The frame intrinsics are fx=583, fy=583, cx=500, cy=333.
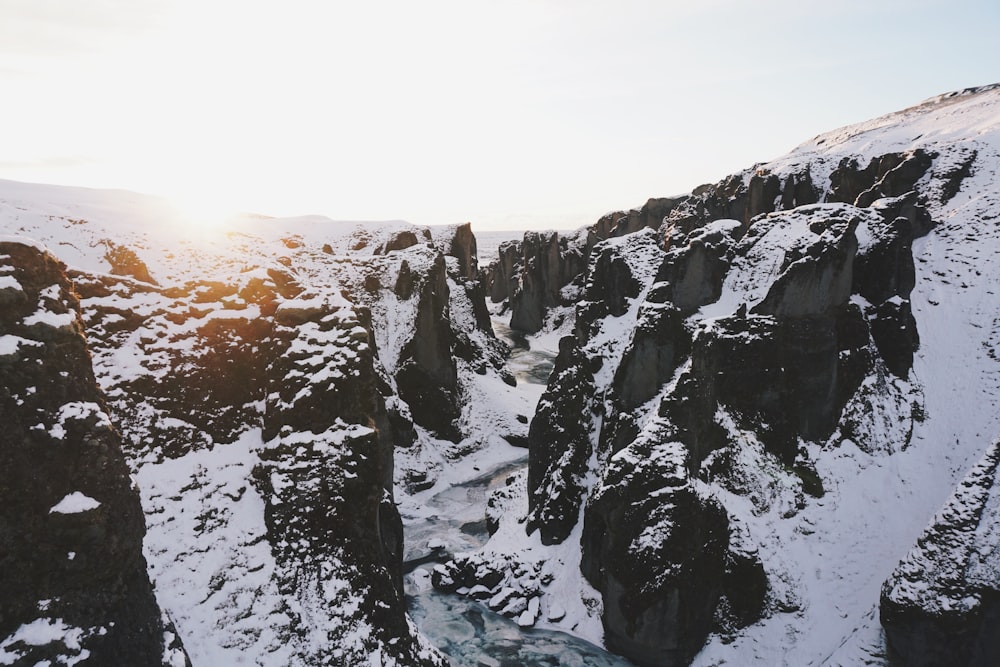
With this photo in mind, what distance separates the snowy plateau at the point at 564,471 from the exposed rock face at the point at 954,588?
0.10 metres

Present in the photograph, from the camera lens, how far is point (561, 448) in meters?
40.4

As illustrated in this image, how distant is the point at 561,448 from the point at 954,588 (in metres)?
22.2

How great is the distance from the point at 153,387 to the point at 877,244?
4081cm

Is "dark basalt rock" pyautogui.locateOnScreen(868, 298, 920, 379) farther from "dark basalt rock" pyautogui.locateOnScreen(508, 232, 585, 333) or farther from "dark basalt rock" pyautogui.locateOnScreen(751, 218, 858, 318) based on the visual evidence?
"dark basalt rock" pyautogui.locateOnScreen(508, 232, 585, 333)

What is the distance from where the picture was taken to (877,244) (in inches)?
1439

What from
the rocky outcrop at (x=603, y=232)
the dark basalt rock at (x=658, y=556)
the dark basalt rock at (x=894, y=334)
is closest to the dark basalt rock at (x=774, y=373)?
the dark basalt rock at (x=894, y=334)

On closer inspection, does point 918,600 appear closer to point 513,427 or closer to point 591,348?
point 591,348

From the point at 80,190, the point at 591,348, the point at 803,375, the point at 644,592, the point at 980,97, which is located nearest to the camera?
the point at 644,592

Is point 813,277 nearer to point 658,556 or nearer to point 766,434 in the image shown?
point 766,434

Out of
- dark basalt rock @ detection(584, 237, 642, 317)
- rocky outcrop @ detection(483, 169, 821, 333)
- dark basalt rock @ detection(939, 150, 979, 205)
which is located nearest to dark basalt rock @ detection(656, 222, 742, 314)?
dark basalt rock @ detection(584, 237, 642, 317)

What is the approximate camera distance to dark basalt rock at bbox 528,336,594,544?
37.6 meters

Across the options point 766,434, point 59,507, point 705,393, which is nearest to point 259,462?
point 59,507

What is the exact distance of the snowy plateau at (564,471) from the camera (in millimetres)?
15914

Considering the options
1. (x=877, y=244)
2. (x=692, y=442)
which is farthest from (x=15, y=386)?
(x=877, y=244)
